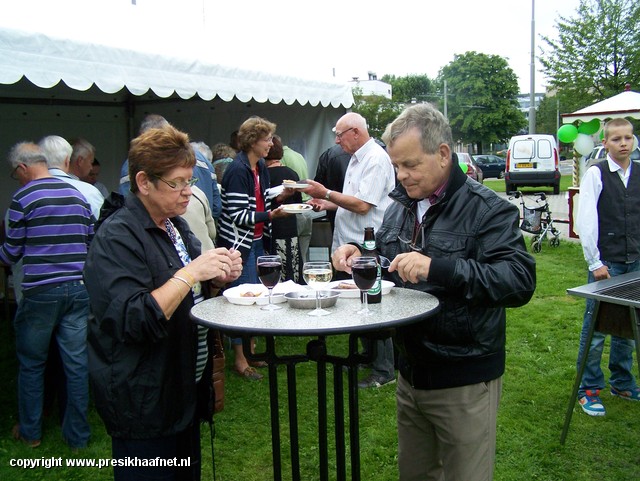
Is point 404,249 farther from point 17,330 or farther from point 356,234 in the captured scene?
point 17,330

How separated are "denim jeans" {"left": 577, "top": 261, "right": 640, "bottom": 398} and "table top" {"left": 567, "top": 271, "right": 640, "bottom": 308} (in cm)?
52

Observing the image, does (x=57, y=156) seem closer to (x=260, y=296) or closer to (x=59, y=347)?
→ (x=59, y=347)

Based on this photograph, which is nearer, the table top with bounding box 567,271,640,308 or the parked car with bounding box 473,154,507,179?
the table top with bounding box 567,271,640,308

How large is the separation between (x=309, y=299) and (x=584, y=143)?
11.0m

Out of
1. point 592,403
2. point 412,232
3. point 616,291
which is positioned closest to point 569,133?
point 592,403

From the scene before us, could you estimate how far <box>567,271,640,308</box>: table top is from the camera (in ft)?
10.7

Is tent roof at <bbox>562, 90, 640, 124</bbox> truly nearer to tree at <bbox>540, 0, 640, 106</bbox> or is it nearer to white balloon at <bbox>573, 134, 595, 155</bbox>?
white balloon at <bbox>573, 134, 595, 155</bbox>

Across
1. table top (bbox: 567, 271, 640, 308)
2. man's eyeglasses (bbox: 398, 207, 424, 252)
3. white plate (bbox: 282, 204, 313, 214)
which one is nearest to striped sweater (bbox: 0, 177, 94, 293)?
white plate (bbox: 282, 204, 313, 214)

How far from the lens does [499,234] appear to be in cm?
218

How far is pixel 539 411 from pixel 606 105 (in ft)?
28.9

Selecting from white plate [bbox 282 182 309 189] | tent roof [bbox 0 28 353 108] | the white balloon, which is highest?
tent roof [bbox 0 28 353 108]

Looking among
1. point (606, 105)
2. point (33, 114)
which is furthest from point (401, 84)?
point (33, 114)

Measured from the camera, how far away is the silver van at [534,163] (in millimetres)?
22188

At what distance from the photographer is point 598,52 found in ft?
73.8
